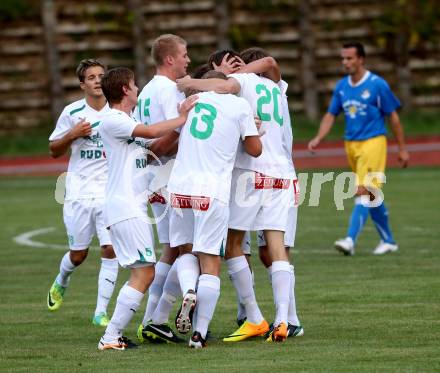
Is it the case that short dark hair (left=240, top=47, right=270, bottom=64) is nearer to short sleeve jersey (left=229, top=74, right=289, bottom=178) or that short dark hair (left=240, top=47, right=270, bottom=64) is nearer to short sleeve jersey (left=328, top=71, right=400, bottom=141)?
short sleeve jersey (left=229, top=74, right=289, bottom=178)

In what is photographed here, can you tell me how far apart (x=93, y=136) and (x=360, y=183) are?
4.71m

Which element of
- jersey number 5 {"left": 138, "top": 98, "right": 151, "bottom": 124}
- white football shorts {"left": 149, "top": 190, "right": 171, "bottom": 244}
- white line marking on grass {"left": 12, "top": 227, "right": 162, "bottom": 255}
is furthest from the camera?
white line marking on grass {"left": 12, "top": 227, "right": 162, "bottom": 255}

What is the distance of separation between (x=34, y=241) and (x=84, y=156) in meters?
6.31

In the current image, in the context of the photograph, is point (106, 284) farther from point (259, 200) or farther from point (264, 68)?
point (264, 68)

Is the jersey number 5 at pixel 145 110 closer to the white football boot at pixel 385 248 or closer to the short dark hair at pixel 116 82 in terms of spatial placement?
the short dark hair at pixel 116 82

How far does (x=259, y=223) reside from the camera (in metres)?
8.95

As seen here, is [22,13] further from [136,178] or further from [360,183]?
[136,178]

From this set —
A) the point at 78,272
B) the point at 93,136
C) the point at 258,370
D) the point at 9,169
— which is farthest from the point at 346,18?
the point at 258,370

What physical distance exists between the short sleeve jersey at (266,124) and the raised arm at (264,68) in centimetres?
5

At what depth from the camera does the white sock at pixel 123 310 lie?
842cm

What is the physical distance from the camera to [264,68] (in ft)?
29.6

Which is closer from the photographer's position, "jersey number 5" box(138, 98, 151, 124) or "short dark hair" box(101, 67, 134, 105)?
"short dark hair" box(101, 67, 134, 105)

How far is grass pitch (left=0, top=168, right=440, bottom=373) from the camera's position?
307 inches

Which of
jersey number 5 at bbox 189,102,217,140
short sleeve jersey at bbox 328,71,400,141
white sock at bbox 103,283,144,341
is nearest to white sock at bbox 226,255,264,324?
white sock at bbox 103,283,144,341
